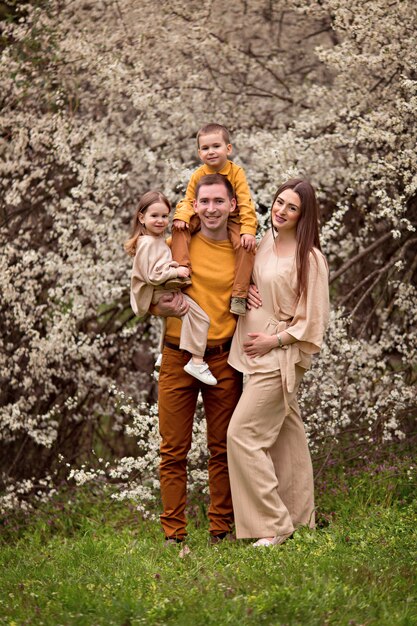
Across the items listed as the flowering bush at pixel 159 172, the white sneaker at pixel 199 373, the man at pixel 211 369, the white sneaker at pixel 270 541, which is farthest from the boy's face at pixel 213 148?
the white sneaker at pixel 270 541

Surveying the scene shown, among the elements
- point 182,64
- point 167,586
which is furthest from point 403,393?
point 182,64

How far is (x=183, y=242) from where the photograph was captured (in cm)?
494

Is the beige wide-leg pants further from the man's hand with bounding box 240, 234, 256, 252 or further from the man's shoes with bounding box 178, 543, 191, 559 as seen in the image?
the man's hand with bounding box 240, 234, 256, 252

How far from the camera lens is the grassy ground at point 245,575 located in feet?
12.5

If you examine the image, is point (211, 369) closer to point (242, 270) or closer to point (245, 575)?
point (242, 270)

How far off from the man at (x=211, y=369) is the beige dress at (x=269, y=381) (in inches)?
4.7

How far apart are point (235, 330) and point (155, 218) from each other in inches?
26.6

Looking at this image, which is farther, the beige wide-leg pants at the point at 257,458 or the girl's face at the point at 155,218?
the girl's face at the point at 155,218

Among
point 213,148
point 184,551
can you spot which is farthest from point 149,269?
point 184,551

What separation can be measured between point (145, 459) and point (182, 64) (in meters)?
3.20

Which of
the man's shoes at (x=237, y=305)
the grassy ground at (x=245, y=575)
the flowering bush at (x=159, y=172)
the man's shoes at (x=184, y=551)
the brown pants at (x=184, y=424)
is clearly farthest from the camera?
the flowering bush at (x=159, y=172)

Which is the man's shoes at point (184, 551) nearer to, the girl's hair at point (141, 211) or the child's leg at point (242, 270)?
the child's leg at point (242, 270)

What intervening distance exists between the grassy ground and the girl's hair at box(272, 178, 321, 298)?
1.24 metres

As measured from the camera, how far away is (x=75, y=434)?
8.04m
